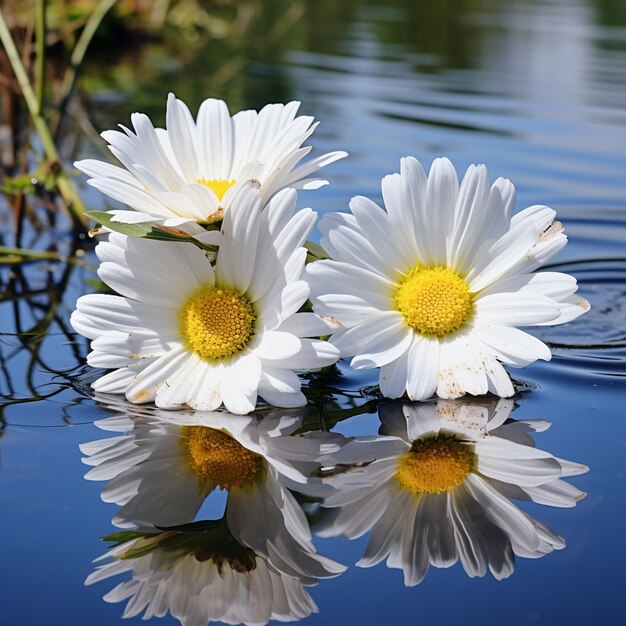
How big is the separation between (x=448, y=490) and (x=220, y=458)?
11.7 inches

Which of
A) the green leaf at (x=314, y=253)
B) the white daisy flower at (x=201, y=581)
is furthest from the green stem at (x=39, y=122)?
the white daisy flower at (x=201, y=581)

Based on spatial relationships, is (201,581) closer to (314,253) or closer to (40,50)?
(314,253)

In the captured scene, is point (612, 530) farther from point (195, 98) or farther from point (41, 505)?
point (195, 98)

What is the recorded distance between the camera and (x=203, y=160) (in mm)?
1537

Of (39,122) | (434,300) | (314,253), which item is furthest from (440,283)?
(39,122)

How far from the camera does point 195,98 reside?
4.80 metres

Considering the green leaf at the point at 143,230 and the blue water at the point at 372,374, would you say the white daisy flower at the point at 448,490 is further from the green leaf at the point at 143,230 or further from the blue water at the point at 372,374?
the green leaf at the point at 143,230

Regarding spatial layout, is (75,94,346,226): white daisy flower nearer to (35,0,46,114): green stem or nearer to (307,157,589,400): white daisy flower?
(307,157,589,400): white daisy flower

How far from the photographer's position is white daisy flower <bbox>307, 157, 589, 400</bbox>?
4.56ft

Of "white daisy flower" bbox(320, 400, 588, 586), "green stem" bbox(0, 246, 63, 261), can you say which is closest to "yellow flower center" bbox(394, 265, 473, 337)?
"white daisy flower" bbox(320, 400, 588, 586)

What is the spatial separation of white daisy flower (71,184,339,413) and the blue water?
12 cm

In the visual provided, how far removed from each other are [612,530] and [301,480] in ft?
1.21

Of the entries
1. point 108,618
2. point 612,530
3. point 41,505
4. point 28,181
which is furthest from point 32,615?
point 28,181

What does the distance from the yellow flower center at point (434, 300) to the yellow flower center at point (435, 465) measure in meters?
0.17
